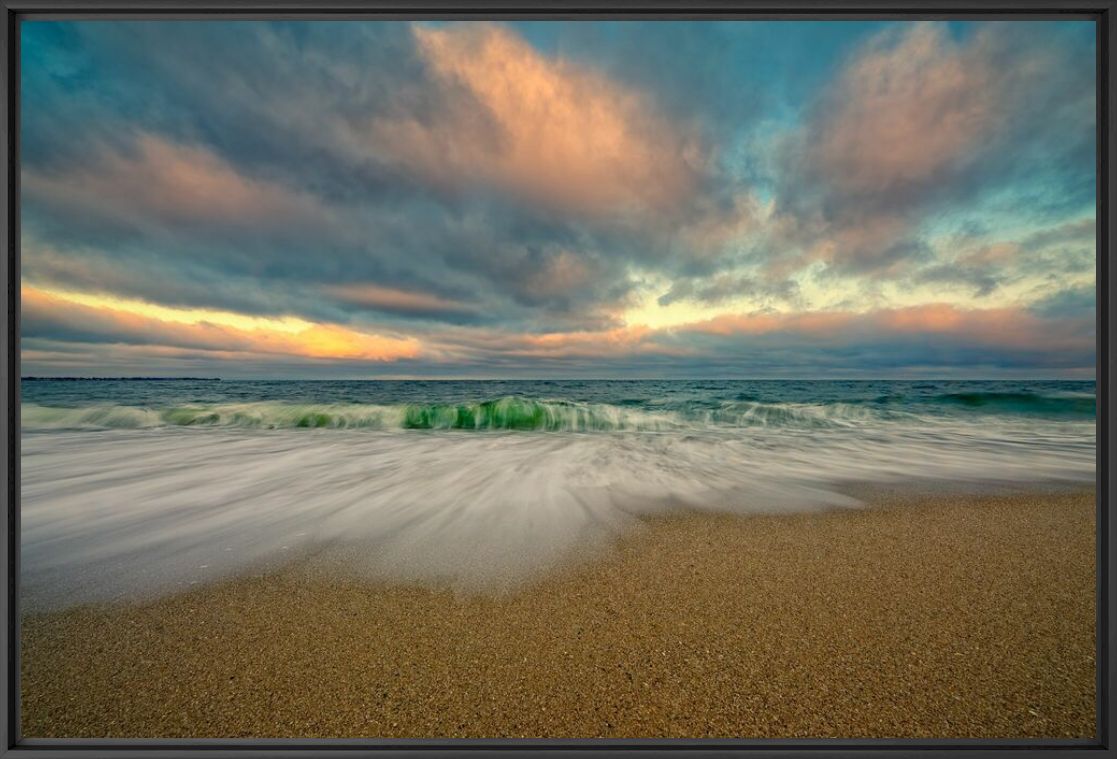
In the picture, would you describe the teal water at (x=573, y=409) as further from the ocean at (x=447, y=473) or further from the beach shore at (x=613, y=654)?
the beach shore at (x=613, y=654)

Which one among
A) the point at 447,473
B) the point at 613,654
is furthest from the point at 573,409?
the point at 613,654

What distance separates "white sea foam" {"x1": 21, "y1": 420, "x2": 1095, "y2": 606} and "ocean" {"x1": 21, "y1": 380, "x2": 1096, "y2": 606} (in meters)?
0.02

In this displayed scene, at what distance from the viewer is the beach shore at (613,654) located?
48.1 inches

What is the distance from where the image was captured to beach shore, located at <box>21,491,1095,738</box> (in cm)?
122

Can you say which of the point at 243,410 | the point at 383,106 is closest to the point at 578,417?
the point at 383,106

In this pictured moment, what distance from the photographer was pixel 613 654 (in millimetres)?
1421

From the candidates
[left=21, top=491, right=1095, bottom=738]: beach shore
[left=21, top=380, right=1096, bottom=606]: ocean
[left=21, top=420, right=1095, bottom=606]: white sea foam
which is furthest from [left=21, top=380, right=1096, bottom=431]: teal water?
[left=21, top=491, right=1095, bottom=738]: beach shore

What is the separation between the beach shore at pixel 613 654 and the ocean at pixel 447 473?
0.31 m

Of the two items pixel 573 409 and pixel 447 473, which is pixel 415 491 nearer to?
pixel 447 473

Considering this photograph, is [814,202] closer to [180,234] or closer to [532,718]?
[532,718]

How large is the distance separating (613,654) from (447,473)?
10.7ft

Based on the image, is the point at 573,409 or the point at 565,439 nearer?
the point at 565,439

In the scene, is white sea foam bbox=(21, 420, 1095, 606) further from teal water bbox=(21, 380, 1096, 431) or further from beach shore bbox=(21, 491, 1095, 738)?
teal water bbox=(21, 380, 1096, 431)

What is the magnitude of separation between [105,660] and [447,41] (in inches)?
207
